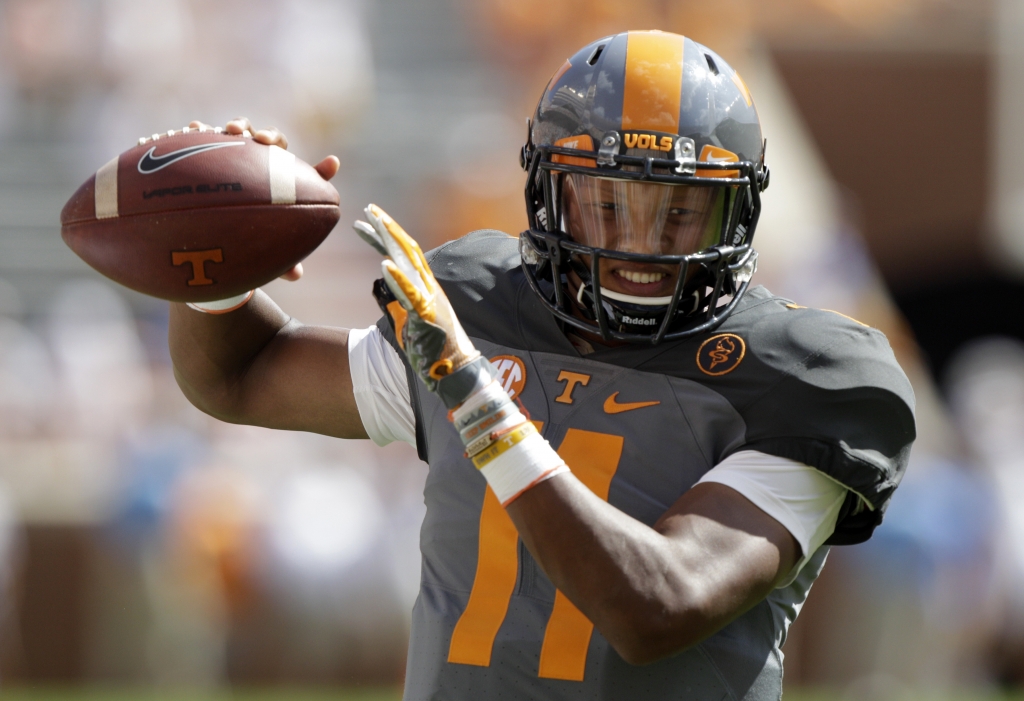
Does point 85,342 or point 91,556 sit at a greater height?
point 85,342

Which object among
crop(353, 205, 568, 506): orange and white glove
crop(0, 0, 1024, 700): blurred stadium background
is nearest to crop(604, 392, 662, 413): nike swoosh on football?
crop(353, 205, 568, 506): orange and white glove

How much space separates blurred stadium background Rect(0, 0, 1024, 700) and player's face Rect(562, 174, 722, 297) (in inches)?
183

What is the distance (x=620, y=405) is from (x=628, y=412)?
0.02m

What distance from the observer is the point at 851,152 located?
33.2ft

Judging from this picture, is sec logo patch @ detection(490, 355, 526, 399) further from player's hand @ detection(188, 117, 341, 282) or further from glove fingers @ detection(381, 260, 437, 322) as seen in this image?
player's hand @ detection(188, 117, 341, 282)

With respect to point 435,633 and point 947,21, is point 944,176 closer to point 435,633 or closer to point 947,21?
point 947,21

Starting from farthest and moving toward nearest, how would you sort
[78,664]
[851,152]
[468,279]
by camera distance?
[851,152]
[78,664]
[468,279]

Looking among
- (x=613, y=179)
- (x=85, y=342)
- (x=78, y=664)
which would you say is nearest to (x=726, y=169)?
(x=613, y=179)

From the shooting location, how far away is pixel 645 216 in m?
1.99

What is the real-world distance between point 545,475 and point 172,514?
16.3 ft

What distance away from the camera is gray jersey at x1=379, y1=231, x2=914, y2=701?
1833mm

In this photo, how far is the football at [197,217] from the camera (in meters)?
2.09

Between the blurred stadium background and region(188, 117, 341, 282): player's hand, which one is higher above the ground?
region(188, 117, 341, 282): player's hand

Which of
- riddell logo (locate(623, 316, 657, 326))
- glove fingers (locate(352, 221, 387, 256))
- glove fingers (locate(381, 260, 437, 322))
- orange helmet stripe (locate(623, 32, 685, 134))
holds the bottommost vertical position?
riddell logo (locate(623, 316, 657, 326))
